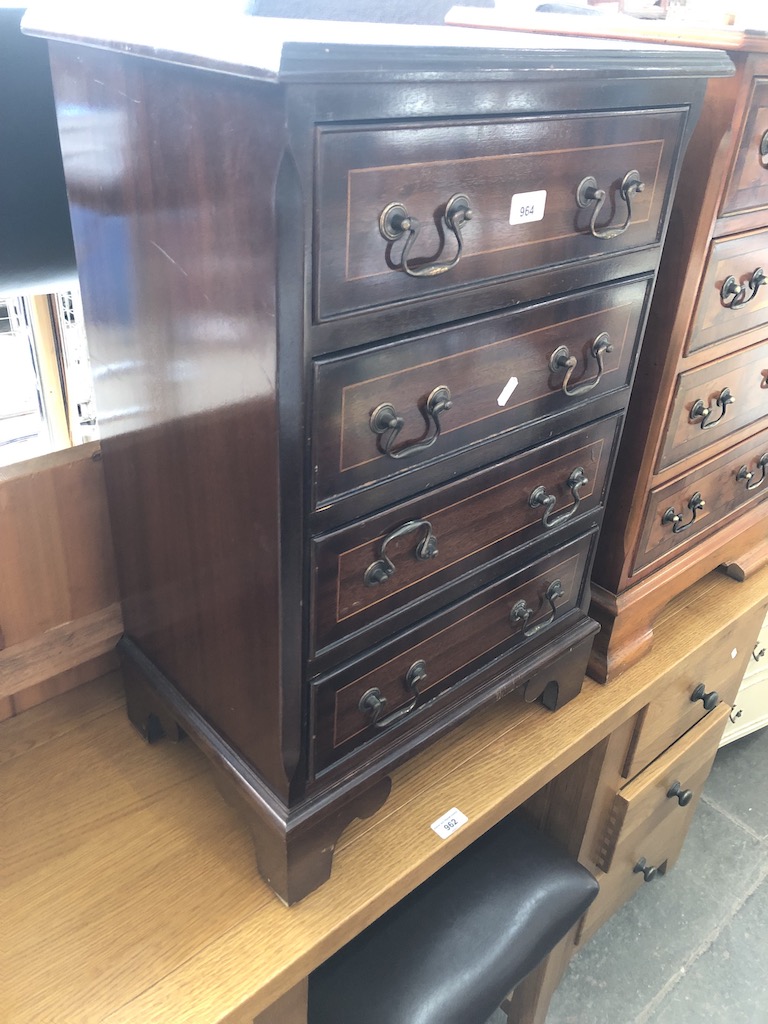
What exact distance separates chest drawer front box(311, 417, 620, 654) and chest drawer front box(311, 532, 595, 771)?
0.03 meters

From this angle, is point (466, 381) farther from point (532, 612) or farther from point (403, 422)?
point (532, 612)

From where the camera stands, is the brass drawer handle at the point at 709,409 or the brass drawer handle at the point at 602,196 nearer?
the brass drawer handle at the point at 602,196


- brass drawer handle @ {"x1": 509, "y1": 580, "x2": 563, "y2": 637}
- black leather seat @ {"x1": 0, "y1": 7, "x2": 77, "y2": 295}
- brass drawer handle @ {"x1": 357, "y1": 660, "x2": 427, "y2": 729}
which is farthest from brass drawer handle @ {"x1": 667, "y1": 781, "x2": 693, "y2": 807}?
black leather seat @ {"x1": 0, "y1": 7, "x2": 77, "y2": 295}

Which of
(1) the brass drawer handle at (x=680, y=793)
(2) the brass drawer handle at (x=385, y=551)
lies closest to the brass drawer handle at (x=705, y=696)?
(1) the brass drawer handle at (x=680, y=793)

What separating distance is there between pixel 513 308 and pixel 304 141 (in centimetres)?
26

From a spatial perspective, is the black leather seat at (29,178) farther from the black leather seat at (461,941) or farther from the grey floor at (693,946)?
the grey floor at (693,946)

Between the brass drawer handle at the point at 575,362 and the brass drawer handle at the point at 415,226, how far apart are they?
18 cm

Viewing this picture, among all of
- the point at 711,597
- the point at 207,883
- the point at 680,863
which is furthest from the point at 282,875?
the point at 680,863

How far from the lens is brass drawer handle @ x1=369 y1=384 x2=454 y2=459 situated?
62cm

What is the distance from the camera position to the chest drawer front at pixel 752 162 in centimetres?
81

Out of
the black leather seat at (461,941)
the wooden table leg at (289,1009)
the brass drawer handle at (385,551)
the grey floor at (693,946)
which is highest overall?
the brass drawer handle at (385,551)

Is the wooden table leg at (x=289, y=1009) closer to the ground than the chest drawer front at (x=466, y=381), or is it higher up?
closer to the ground

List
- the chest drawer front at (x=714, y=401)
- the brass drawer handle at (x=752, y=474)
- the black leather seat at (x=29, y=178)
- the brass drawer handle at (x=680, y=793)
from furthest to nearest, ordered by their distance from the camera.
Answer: the brass drawer handle at (x=680, y=793), the brass drawer handle at (x=752, y=474), the chest drawer front at (x=714, y=401), the black leather seat at (x=29, y=178)

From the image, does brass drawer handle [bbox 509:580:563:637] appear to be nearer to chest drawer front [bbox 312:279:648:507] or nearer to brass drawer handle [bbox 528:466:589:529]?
brass drawer handle [bbox 528:466:589:529]
